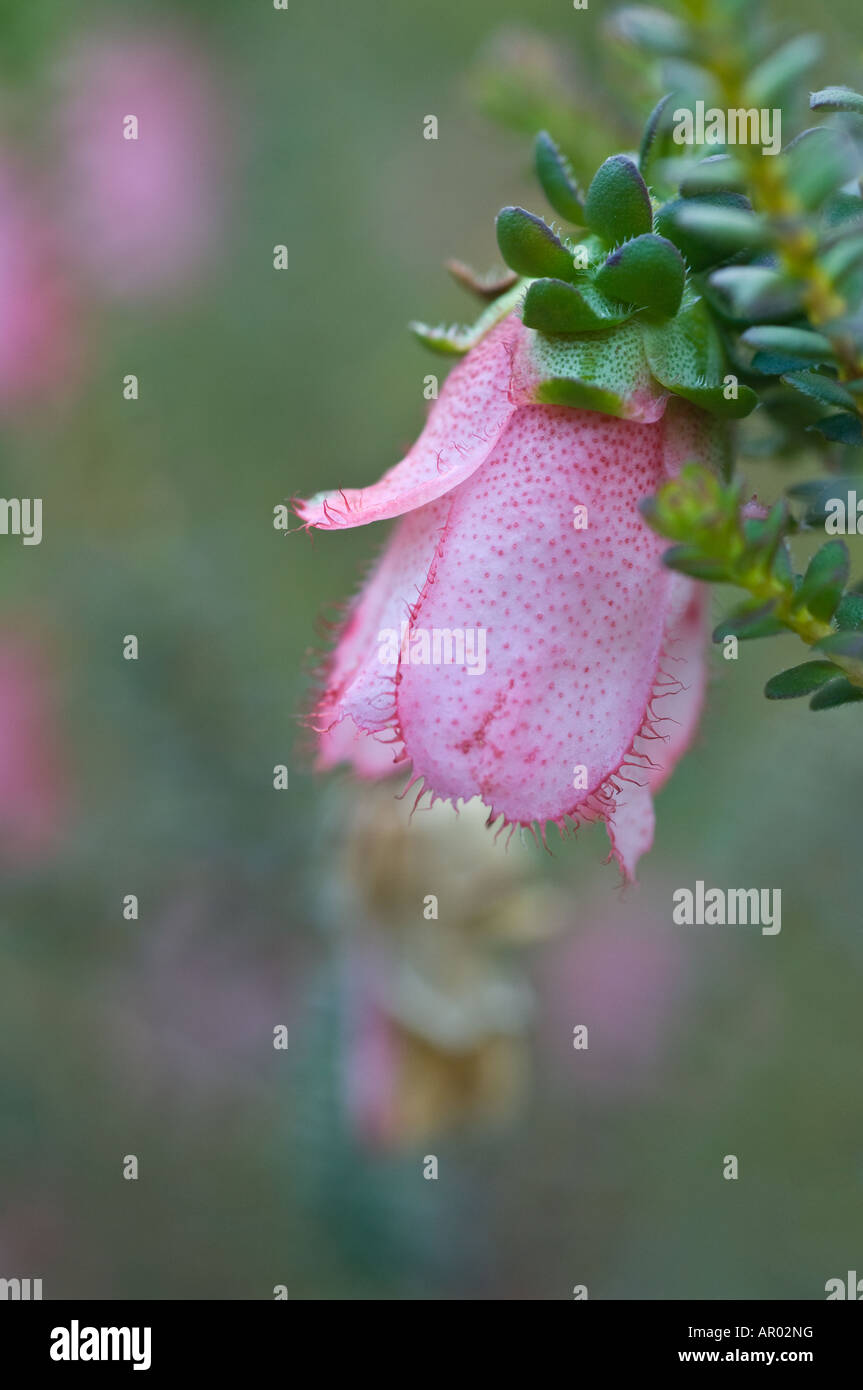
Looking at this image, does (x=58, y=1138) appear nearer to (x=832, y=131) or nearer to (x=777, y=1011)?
(x=777, y=1011)

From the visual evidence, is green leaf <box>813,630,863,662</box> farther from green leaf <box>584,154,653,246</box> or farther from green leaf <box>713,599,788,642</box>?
green leaf <box>584,154,653,246</box>

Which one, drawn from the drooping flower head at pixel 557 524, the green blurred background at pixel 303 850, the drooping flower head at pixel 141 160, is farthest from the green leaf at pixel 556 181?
the drooping flower head at pixel 141 160

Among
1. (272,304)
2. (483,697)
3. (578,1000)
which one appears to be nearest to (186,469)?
(272,304)

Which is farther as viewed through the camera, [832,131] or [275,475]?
[275,475]

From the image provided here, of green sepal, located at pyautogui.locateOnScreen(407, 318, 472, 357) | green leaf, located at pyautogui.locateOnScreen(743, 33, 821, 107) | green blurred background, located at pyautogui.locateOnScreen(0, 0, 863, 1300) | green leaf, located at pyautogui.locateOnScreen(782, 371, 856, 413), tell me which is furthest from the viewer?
green blurred background, located at pyautogui.locateOnScreen(0, 0, 863, 1300)

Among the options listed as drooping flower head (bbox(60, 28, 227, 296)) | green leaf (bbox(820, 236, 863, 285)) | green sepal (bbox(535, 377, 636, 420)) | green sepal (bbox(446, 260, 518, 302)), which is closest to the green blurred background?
drooping flower head (bbox(60, 28, 227, 296))

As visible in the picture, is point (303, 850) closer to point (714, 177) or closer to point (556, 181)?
point (556, 181)
